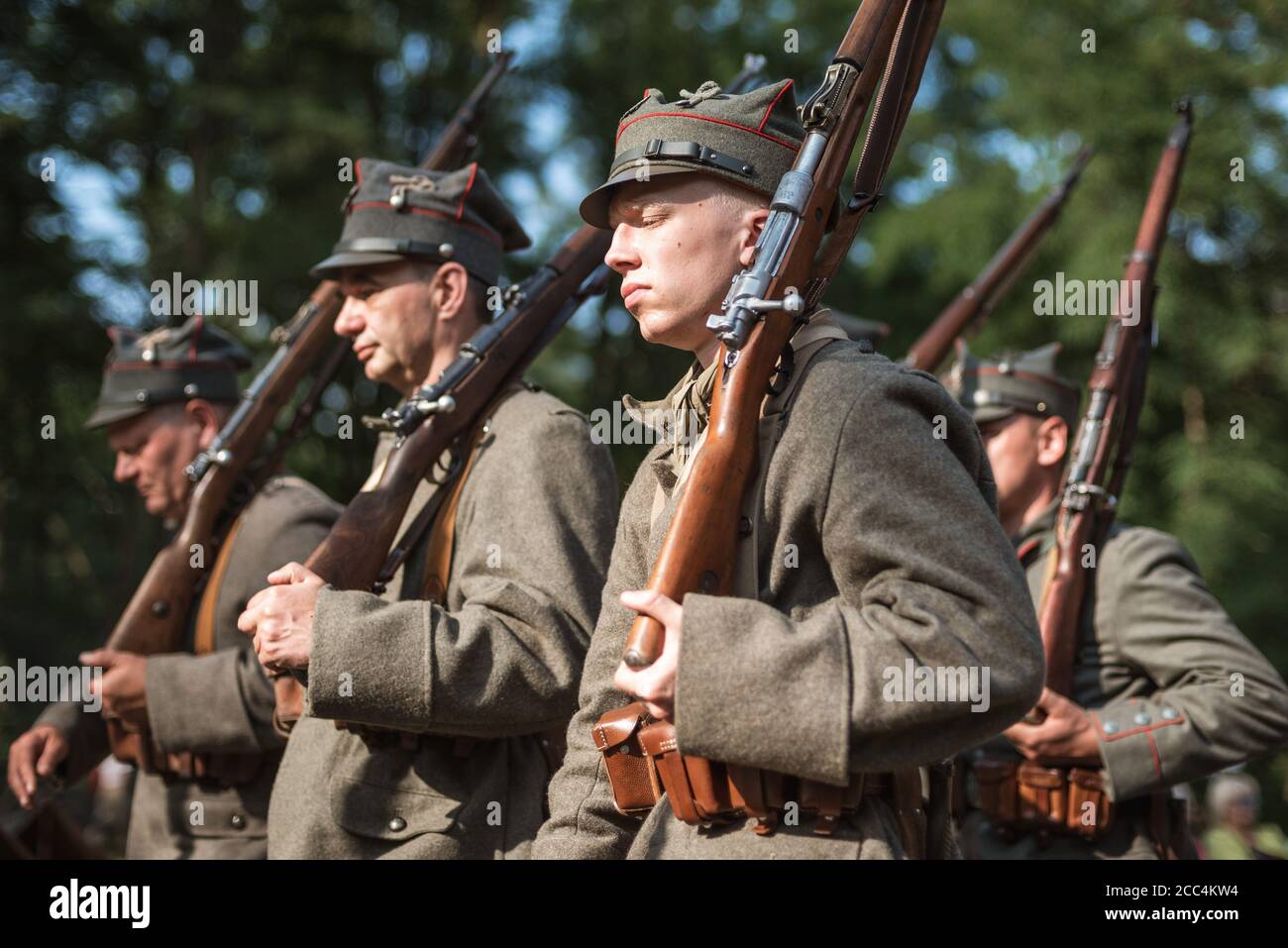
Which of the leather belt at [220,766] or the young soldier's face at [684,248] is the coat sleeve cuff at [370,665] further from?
the leather belt at [220,766]

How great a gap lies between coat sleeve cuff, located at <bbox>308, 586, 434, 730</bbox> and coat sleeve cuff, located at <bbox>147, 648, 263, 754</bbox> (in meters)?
1.42

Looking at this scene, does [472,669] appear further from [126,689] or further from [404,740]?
[126,689]

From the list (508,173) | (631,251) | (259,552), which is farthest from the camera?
(508,173)

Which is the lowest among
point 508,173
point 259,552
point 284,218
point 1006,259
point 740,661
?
point 740,661

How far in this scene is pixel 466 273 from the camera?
5125mm

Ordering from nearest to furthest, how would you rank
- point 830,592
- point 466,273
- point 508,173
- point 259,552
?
1. point 830,592
2. point 466,273
3. point 259,552
4. point 508,173

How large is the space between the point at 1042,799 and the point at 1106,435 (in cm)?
155

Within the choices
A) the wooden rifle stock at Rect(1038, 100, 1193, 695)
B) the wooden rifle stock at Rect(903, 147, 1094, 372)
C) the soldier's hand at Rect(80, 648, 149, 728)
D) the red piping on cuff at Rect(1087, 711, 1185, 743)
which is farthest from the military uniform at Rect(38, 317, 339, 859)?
the wooden rifle stock at Rect(903, 147, 1094, 372)

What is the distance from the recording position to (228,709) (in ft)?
17.7

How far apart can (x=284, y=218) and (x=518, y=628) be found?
1303cm

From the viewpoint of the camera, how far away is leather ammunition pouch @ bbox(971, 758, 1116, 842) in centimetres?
528

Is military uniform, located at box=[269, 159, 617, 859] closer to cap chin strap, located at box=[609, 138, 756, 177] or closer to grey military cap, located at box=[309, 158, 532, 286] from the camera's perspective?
grey military cap, located at box=[309, 158, 532, 286]
